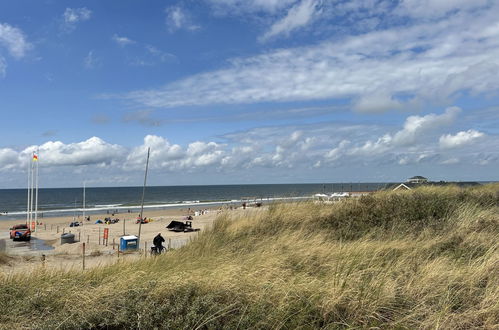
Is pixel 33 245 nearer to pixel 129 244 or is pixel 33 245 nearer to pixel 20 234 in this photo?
pixel 20 234

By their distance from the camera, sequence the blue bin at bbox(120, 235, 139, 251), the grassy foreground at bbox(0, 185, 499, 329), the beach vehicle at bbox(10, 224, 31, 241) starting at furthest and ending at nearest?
the beach vehicle at bbox(10, 224, 31, 241), the blue bin at bbox(120, 235, 139, 251), the grassy foreground at bbox(0, 185, 499, 329)

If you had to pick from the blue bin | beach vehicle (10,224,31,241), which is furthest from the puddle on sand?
the blue bin

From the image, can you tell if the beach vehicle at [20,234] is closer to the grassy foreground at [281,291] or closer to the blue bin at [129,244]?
the blue bin at [129,244]

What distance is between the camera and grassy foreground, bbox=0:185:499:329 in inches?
150

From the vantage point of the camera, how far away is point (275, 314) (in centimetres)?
379

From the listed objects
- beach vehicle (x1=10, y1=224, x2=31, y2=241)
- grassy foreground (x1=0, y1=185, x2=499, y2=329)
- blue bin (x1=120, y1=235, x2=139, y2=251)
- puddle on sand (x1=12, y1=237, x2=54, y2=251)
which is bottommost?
puddle on sand (x1=12, y1=237, x2=54, y2=251)

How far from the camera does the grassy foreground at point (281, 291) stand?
12.5ft

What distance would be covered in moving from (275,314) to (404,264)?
8.77 feet

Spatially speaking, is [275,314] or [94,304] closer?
[275,314]

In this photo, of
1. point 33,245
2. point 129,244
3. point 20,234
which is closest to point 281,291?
point 129,244

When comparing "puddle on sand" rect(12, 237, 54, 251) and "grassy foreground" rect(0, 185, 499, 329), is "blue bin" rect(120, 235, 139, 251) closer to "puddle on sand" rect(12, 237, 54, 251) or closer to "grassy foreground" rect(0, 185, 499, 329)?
→ "puddle on sand" rect(12, 237, 54, 251)

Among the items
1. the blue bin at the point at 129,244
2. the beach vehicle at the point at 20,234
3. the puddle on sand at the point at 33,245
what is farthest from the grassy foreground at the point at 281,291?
the beach vehicle at the point at 20,234

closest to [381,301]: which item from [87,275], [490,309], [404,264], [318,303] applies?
[318,303]

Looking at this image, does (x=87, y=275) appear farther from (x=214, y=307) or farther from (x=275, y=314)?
(x=275, y=314)
